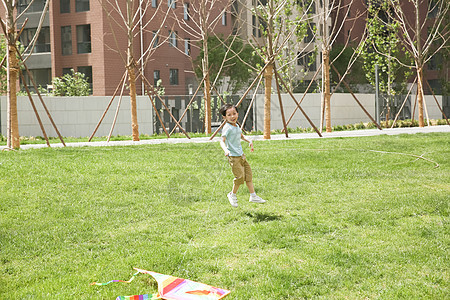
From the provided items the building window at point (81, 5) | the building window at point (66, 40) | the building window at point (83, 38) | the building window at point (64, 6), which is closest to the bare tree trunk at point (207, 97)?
the building window at point (83, 38)

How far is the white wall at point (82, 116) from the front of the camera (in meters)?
21.9

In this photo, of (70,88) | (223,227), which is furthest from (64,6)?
(223,227)

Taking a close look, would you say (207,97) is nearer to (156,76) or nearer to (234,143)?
(234,143)

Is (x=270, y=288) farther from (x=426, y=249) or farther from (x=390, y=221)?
(x=390, y=221)

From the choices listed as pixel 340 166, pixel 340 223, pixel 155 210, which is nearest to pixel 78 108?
pixel 340 166

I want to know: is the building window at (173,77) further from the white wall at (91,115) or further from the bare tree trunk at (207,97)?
the bare tree trunk at (207,97)

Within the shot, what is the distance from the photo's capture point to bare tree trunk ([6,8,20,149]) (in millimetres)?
14414

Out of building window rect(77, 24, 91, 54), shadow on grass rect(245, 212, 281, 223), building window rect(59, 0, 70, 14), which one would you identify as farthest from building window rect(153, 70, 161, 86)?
shadow on grass rect(245, 212, 281, 223)

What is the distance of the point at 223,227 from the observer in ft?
23.8

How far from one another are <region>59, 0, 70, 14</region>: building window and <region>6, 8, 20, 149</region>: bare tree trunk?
25.0 m

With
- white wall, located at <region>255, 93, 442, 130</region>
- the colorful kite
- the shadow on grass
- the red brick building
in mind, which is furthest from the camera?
the red brick building

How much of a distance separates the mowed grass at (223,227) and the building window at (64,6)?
28.4 metres

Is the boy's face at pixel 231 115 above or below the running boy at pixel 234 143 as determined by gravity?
above

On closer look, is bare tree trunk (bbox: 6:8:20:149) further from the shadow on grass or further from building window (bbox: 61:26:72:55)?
building window (bbox: 61:26:72:55)
